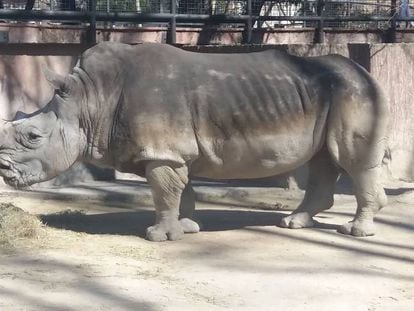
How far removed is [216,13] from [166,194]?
6060 millimetres

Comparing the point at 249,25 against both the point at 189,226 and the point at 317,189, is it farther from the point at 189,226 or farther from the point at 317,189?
the point at 189,226

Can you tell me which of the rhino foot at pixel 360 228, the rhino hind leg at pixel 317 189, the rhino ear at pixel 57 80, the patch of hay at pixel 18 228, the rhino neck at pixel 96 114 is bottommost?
the patch of hay at pixel 18 228

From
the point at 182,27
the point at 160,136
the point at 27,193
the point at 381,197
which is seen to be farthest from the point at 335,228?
the point at 182,27

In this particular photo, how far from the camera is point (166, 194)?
7508 mm

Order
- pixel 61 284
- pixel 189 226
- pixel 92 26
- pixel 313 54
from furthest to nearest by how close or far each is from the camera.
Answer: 1. pixel 92 26
2. pixel 313 54
3. pixel 189 226
4. pixel 61 284

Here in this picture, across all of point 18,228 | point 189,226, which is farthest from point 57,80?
point 189,226

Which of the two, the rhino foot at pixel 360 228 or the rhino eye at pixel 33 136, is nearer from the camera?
the rhino eye at pixel 33 136

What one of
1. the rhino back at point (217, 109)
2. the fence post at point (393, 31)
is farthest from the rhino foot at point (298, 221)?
the fence post at point (393, 31)

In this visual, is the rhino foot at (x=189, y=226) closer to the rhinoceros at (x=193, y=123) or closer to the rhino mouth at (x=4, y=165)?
the rhinoceros at (x=193, y=123)

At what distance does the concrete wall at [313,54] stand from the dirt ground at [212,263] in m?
1.38

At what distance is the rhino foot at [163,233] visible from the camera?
7.52m

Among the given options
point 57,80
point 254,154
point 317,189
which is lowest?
point 317,189

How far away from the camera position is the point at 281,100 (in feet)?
25.2

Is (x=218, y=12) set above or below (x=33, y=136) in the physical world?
above
